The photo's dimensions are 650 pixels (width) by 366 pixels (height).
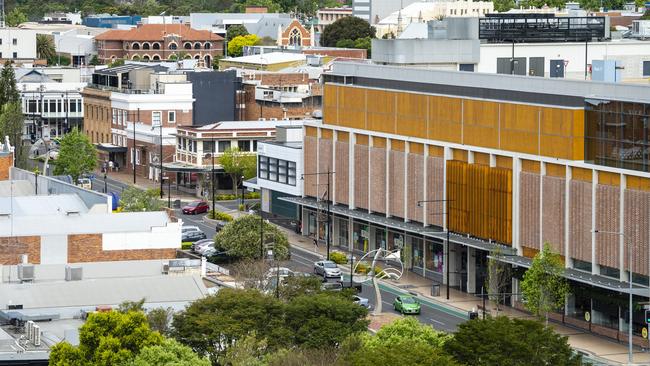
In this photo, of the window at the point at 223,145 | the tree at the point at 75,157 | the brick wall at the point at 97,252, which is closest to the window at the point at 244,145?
the window at the point at 223,145

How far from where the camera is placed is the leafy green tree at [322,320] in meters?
76.0

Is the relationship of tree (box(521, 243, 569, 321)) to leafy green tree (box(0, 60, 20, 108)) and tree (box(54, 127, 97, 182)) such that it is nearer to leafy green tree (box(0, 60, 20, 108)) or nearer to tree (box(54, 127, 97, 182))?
tree (box(54, 127, 97, 182))

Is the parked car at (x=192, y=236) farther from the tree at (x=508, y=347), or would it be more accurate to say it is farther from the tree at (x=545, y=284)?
the tree at (x=508, y=347)

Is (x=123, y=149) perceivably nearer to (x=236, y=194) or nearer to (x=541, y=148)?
(x=236, y=194)

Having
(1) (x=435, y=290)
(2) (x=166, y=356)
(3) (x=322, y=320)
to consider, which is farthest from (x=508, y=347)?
(1) (x=435, y=290)

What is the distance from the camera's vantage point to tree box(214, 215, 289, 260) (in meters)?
106

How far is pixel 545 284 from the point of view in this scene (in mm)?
90188

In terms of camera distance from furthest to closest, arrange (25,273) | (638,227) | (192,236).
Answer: (192,236)
(638,227)
(25,273)

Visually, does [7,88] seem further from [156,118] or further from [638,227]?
[638,227]

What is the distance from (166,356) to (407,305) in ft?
101

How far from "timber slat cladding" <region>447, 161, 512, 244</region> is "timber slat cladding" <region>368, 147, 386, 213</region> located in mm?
9084

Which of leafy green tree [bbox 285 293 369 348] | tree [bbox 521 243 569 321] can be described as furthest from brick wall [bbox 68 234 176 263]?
tree [bbox 521 243 569 321]

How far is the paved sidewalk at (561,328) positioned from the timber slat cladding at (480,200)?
372 cm

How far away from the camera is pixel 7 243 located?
277 feet
